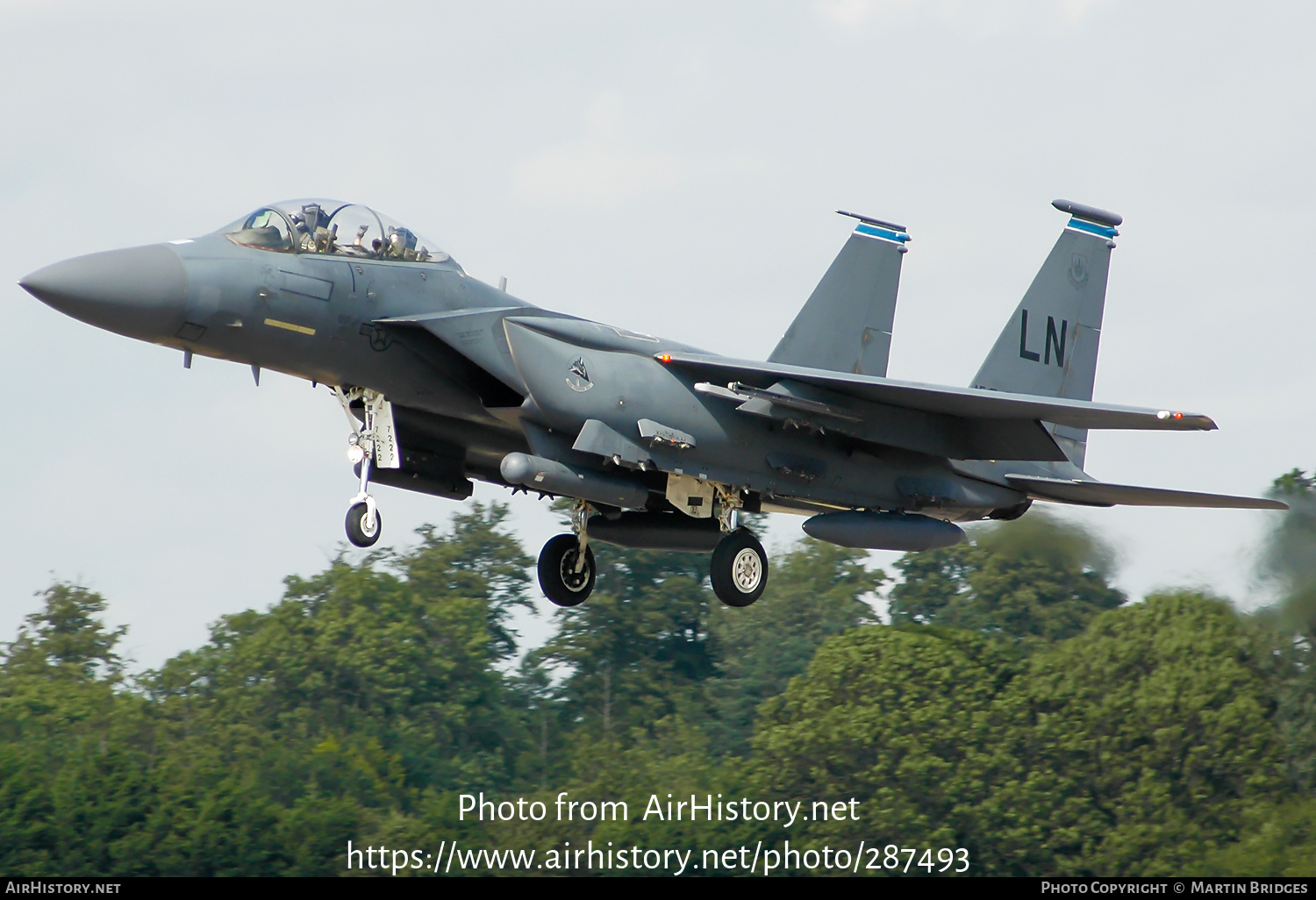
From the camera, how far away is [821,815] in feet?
119

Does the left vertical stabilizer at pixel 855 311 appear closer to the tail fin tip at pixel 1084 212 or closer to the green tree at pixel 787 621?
the tail fin tip at pixel 1084 212

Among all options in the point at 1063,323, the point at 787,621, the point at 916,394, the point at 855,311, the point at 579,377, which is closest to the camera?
the point at 579,377

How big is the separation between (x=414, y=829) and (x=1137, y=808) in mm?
15130

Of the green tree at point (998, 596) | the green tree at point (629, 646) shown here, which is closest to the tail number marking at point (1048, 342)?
the green tree at point (998, 596)

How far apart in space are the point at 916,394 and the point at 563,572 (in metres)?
3.93

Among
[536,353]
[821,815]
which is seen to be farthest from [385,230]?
[821,815]

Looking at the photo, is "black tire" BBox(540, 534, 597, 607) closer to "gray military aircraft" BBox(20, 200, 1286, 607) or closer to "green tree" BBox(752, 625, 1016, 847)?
"gray military aircraft" BBox(20, 200, 1286, 607)

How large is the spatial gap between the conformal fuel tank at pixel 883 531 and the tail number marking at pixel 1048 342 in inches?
110

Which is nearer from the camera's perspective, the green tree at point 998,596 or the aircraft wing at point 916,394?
the aircraft wing at point 916,394

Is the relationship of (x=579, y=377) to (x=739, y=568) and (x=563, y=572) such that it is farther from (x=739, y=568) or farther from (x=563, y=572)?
(x=563, y=572)

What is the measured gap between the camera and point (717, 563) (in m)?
15.1

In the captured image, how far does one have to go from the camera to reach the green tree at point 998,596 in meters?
44.0

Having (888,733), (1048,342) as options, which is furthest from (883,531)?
(888,733)

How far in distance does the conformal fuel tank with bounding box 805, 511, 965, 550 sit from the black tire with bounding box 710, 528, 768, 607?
610 millimetres
